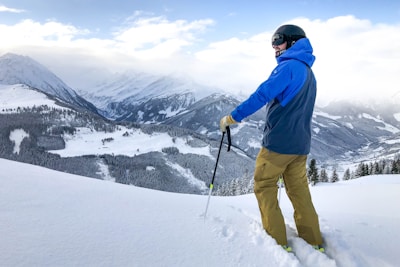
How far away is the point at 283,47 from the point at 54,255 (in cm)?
386

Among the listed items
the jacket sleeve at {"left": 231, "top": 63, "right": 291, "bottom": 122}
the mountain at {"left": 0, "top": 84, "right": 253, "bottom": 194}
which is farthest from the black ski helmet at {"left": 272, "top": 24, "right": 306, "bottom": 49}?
the mountain at {"left": 0, "top": 84, "right": 253, "bottom": 194}

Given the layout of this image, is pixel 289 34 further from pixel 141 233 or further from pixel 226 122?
pixel 141 233

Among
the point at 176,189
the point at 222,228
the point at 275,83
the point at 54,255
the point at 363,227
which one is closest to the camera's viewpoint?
the point at 54,255

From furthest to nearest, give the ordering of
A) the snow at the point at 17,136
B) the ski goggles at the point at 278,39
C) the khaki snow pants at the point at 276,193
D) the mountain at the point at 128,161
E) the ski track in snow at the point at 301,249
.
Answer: the snow at the point at 17,136 < the mountain at the point at 128,161 < the ski goggles at the point at 278,39 < the khaki snow pants at the point at 276,193 < the ski track in snow at the point at 301,249

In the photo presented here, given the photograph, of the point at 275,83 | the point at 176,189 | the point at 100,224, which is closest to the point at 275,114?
the point at 275,83

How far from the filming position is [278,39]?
4.42 metres

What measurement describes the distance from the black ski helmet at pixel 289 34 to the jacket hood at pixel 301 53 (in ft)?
0.35

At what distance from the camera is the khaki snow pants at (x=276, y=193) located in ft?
14.0

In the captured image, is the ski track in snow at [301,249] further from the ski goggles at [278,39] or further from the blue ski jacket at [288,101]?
the ski goggles at [278,39]

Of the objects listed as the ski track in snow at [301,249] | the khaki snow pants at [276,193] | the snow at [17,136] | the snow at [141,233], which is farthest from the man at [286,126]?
→ the snow at [17,136]

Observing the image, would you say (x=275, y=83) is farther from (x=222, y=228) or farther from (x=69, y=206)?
(x=69, y=206)

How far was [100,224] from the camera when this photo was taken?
373 centimetres

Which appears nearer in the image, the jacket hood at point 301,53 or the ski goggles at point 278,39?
the jacket hood at point 301,53

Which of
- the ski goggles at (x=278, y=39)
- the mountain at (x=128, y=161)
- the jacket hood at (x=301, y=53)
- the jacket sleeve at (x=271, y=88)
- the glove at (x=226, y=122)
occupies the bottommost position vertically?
the mountain at (x=128, y=161)
